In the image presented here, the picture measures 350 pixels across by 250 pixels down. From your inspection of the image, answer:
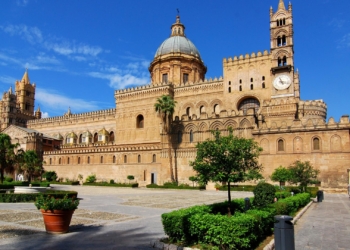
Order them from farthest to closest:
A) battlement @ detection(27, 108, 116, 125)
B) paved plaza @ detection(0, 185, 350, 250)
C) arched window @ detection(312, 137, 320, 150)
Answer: battlement @ detection(27, 108, 116, 125) → arched window @ detection(312, 137, 320, 150) → paved plaza @ detection(0, 185, 350, 250)

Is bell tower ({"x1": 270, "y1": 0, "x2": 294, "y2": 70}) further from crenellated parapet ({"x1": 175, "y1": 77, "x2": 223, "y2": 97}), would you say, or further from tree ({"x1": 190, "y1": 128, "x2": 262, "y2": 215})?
tree ({"x1": 190, "y1": 128, "x2": 262, "y2": 215})

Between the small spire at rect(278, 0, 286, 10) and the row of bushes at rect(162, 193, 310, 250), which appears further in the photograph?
the small spire at rect(278, 0, 286, 10)

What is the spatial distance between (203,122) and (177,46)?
800 inches

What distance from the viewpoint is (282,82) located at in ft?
144

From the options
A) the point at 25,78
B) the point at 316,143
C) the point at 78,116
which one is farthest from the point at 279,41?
the point at 25,78

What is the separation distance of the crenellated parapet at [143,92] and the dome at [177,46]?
906cm

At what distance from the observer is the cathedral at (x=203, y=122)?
123ft

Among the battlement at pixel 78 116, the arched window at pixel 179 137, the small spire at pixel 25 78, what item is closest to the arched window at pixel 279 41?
the arched window at pixel 179 137

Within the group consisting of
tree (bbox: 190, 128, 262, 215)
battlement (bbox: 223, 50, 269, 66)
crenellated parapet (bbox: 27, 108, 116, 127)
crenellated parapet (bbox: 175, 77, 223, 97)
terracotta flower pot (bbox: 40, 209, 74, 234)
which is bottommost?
terracotta flower pot (bbox: 40, 209, 74, 234)

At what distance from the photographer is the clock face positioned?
1704 inches

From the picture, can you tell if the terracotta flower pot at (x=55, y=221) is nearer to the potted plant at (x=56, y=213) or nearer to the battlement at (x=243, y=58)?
the potted plant at (x=56, y=213)

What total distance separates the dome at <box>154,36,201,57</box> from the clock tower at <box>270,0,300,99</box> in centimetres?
1802

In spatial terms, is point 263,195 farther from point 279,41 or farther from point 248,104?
point 279,41

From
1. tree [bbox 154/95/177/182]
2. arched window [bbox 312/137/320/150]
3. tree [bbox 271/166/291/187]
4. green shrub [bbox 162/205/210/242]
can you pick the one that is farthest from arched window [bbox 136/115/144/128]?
green shrub [bbox 162/205/210/242]
